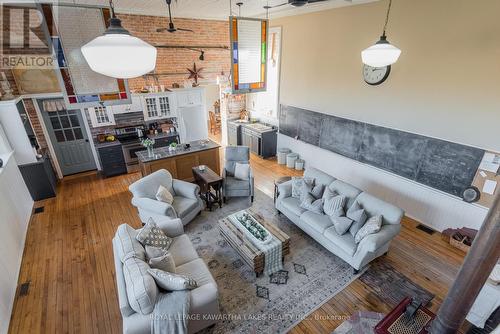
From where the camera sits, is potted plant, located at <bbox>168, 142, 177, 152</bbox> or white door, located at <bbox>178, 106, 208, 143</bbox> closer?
potted plant, located at <bbox>168, 142, 177, 152</bbox>

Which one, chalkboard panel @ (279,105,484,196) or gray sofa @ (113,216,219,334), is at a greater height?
chalkboard panel @ (279,105,484,196)

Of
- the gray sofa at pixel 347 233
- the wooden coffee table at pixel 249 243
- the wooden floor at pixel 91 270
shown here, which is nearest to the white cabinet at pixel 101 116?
the wooden floor at pixel 91 270

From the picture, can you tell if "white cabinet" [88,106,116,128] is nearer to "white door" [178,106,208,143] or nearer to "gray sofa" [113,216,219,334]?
"white door" [178,106,208,143]

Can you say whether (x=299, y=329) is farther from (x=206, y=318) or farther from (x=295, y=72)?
(x=295, y=72)

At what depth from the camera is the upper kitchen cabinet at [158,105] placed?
689 cm

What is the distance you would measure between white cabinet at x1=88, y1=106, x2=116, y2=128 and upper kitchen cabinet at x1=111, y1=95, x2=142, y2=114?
0.16 metres

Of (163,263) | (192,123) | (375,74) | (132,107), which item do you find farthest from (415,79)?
(132,107)

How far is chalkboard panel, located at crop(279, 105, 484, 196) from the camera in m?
3.92

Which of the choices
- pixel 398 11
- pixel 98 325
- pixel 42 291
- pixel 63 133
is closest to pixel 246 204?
pixel 98 325

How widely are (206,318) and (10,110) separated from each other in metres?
5.63

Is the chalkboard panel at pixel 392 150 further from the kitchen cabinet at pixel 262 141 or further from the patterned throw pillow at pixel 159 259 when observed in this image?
the patterned throw pillow at pixel 159 259

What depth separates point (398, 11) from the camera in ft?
13.6

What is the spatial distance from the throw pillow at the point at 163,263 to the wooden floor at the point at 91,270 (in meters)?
0.96

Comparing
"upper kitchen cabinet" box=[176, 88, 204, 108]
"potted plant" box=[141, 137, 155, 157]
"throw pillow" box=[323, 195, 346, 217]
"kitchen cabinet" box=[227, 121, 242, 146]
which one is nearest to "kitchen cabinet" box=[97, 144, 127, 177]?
"potted plant" box=[141, 137, 155, 157]
